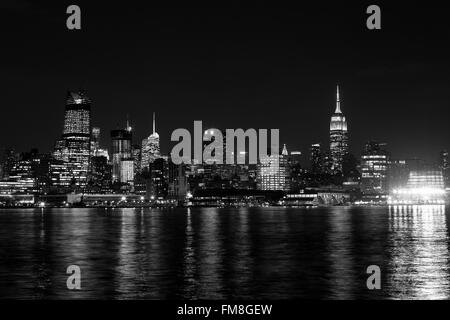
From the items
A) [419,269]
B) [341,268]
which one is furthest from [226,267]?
[419,269]

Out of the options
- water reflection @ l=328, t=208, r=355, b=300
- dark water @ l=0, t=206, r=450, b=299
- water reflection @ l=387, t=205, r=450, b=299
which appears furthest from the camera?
water reflection @ l=328, t=208, r=355, b=300

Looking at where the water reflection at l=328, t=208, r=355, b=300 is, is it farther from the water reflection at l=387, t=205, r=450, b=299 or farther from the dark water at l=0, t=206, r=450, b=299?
the water reflection at l=387, t=205, r=450, b=299

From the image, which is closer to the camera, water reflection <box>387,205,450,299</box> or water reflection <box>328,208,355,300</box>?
water reflection <box>387,205,450,299</box>

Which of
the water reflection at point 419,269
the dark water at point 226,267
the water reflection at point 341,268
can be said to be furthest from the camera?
the water reflection at point 341,268

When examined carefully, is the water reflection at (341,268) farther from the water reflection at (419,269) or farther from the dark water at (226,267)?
the water reflection at (419,269)

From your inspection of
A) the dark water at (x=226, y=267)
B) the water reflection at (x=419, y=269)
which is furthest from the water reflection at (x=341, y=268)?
the water reflection at (x=419, y=269)

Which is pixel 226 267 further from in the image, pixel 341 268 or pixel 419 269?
pixel 419 269

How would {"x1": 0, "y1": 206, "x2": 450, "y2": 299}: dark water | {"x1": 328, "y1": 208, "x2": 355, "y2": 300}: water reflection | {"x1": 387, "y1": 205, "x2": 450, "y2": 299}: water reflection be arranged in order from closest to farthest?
{"x1": 387, "y1": 205, "x2": 450, "y2": 299}: water reflection
{"x1": 0, "y1": 206, "x2": 450, "y2": 299}: dark water
{"x1": 328, "y1": 208, "x2": 355, "y2": 300}: water reflection

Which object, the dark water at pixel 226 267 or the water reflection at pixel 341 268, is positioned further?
the water reflection at pixel 341 268

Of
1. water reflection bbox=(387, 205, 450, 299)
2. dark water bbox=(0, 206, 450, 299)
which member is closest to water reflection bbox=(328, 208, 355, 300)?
dark water bbox=(0, 206, 450, 299)

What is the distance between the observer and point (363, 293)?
109ft

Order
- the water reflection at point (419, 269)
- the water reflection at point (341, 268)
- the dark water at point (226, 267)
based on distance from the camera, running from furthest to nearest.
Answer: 1. the water reflection at point (341, 268)
2. the dark water at point (226, 267)
3. the water reflection at point (419, 269)

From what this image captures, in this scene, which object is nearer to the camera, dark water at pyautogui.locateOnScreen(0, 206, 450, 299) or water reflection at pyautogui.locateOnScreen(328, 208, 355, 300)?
dark water at pyautogui.locateOnScreen(0, 206, 450, 299)
